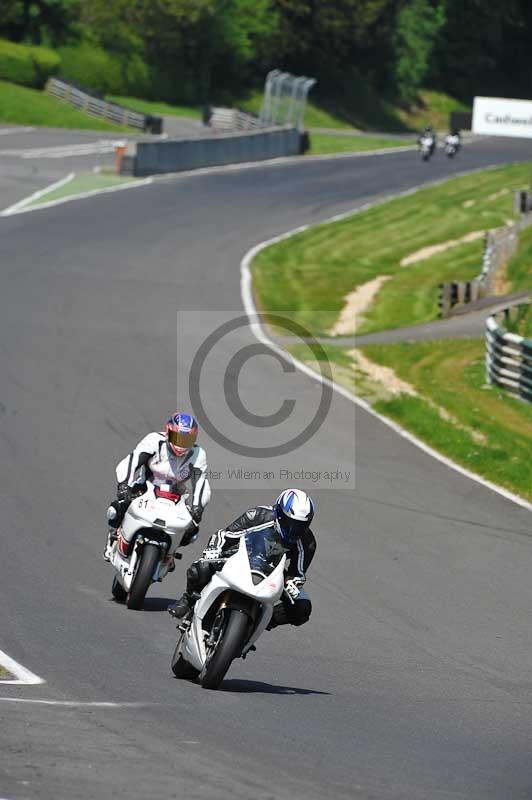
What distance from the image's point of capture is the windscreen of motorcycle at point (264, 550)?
9.53m

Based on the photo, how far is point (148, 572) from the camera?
1177 cm

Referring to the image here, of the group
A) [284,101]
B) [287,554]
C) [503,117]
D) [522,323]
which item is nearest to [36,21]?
[284,101]

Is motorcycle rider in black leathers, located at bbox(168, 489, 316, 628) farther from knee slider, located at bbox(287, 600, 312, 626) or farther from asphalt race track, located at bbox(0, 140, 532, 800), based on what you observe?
asphalt race track, located at bbox(0, 140, 532, 800)

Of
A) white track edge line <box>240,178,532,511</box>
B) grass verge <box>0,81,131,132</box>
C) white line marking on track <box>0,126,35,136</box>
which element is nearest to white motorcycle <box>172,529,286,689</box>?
white track edge line <box>240,178,532,511</box>

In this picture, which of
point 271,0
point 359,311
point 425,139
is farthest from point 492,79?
point 359,311

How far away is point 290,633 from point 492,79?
10557 cm

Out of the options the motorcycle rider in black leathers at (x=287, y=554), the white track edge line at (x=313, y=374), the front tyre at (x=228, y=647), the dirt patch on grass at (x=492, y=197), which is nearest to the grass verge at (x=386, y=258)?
the dirt patch on grass at (x=492, y=197)

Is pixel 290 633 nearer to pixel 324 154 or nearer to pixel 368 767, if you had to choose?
pixel 368 767

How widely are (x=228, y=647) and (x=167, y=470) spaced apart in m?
3.09

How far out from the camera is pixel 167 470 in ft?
40.1

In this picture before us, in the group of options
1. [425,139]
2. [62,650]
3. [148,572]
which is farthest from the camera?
[425,139]

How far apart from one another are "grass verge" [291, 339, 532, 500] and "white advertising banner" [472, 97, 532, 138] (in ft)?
89.4

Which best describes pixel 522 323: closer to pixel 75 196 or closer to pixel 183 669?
pixel 75 196

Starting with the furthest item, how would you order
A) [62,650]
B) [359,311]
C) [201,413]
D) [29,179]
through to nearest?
[29,179]
[359,311]
[201,413]
[62,650]
